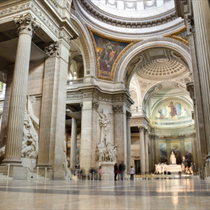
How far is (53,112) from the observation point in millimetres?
8445

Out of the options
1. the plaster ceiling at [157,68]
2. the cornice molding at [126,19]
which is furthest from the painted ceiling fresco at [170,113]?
the cornice molding at [126,19]

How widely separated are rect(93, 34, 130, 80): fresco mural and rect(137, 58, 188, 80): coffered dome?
727 cm

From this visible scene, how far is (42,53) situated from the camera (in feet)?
29.7

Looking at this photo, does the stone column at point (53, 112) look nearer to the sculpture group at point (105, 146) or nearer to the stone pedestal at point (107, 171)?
the stone pedestal at point (107, 171)

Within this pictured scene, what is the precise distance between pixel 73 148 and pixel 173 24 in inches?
526

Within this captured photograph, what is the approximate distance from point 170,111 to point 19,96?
→ 102 feet

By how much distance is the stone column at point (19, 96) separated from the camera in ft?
21.9

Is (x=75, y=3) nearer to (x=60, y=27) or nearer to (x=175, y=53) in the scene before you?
(x=60, y=27)

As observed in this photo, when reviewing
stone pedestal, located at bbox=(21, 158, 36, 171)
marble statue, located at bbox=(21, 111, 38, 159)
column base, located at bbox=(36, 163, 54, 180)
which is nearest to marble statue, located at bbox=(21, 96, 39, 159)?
marble statue, located at bbox=(21, 111, 38, 159)

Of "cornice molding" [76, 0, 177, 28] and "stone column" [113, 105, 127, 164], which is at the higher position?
"cornice molding" [76, 0, 177, 28]

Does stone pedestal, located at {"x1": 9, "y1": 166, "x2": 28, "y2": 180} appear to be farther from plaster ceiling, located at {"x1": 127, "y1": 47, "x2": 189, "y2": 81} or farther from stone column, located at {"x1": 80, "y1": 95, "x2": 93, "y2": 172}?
plaster ceiling, located at {"x1": 127, "y1": 47, "x2": 189, "y2": 81}

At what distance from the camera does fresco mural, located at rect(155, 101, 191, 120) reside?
35.0m

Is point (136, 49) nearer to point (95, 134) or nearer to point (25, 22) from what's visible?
point (95, 134)

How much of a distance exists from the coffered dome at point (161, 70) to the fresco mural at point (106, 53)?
727 centimetres
